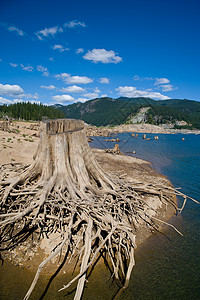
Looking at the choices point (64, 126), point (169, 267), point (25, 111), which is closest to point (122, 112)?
point (64, 126)

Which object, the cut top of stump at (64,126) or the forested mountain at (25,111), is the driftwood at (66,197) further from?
the forested mountain at (25,111)

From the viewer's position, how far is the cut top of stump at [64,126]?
21.0ft

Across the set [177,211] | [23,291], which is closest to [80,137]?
[23,291]

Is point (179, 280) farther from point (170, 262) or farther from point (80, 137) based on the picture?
point (80, 137)

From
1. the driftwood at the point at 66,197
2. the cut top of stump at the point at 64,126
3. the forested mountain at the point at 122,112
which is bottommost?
the driftwood at the point at 66,197

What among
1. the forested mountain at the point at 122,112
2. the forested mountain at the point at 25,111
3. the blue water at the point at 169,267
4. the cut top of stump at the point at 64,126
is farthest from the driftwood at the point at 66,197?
the forested mountain at the point at 25,111

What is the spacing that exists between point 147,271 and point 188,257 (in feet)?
5.50

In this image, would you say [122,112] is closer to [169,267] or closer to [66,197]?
[66,197]

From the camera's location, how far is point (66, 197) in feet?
18.4

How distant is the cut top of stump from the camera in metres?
6.41

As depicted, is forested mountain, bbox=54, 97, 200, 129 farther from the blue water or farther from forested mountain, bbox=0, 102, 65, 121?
forested mountain, bbox=0, 102, 65, 121

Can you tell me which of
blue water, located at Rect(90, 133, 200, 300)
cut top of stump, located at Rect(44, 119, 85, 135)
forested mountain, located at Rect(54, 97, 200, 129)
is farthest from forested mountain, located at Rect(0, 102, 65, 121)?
blue water, located at Rect(90, 133, 200, 300)

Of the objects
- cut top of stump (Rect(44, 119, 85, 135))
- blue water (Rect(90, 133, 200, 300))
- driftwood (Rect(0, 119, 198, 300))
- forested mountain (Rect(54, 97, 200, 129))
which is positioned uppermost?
forested mountain (Rect(54, 97, 200, 129))

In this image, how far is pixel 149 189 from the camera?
26.5 feet
